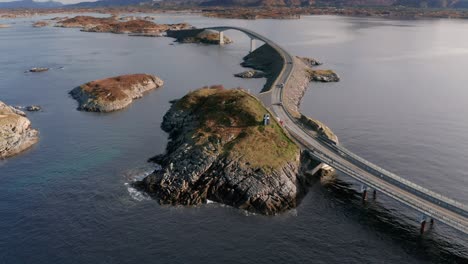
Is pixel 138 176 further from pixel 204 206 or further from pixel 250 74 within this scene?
pixel 250 74

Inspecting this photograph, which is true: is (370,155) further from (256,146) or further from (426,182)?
(256,146)

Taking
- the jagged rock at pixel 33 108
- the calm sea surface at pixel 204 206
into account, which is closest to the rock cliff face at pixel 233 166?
the calm sea surface at pixel 204 206

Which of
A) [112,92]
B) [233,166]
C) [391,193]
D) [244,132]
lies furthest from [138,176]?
[112,92]

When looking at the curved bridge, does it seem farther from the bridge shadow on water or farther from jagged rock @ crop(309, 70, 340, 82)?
jagged rock @ crop(309, 70, 340, 82)

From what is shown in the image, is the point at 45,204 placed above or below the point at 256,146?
below

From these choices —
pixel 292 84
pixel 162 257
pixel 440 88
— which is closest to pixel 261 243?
pixel 162 257

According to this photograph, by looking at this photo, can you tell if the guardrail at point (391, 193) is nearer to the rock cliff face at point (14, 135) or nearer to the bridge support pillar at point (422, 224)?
the bridge support pillar at point (422, 224)

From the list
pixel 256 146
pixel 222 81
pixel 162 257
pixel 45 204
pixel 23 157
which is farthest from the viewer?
pixel 222 81

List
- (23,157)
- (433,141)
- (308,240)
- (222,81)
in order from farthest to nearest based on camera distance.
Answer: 1. (222,81)
2. (433,141)
3. (23,157)
4. (308,240)
